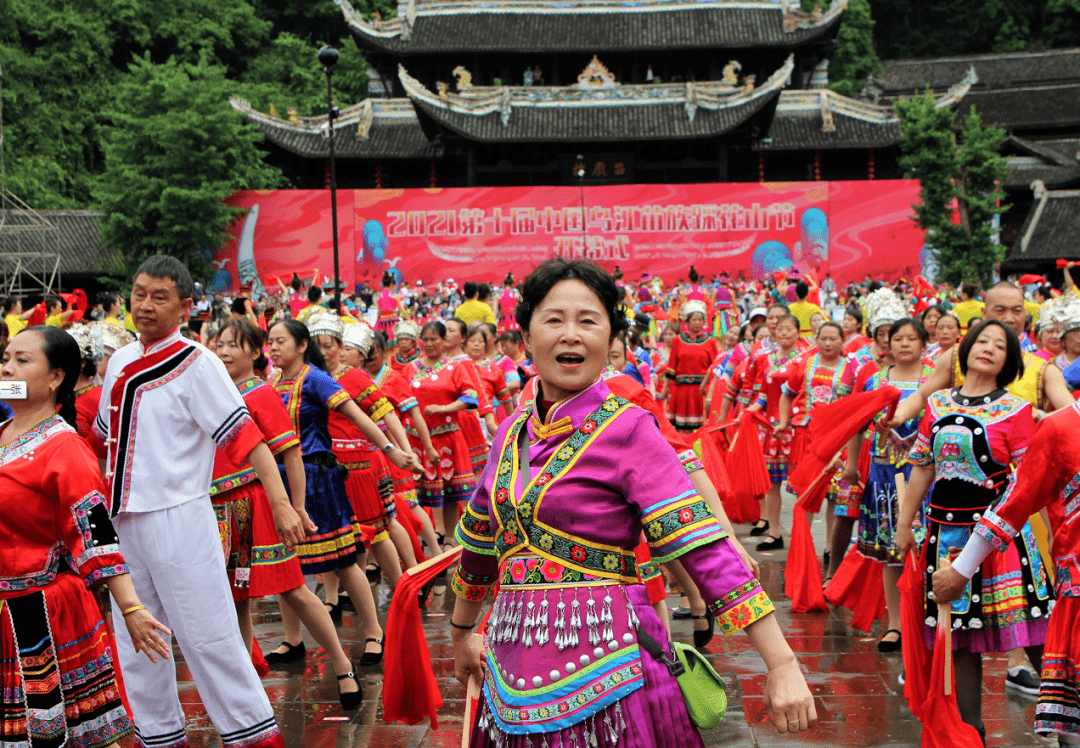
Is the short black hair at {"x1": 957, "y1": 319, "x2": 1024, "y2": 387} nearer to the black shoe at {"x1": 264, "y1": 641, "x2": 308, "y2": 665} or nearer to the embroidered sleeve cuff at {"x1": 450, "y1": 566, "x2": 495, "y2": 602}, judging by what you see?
the embroidered sleeve cuff at {"x1": 450, "y1": 566, "x2": 495, "y2": 602}

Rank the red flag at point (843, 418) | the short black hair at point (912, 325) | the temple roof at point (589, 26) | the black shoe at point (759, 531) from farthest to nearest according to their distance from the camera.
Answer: the temple roof at point (589, 26)
the black shoe at point (759, 531)
the short black hair at point (912, 325)
the red flag at point (843, 418)

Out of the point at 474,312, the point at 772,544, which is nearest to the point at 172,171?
the point at 474,312

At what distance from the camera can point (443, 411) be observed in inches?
280

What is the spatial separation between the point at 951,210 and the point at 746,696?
22773 mm

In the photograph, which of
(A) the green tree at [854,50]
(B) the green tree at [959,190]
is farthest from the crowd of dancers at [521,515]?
(A) the green tree at [854,50]

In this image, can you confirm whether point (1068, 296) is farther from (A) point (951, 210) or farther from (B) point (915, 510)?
(A) point (951, 210)

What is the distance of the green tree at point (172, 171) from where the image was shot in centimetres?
2552

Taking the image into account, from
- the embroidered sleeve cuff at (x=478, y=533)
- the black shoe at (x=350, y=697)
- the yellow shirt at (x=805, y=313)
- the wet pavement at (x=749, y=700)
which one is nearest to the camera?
the embroidered sleeve cuff at (x=478, y=533)

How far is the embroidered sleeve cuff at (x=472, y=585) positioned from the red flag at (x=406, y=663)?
51cm

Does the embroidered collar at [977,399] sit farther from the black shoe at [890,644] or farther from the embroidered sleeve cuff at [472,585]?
the embroidered sleeve cuff at [472,585]

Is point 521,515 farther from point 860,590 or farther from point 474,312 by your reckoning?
point 474,312

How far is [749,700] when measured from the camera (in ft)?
15.3

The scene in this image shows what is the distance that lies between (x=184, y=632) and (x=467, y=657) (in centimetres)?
138

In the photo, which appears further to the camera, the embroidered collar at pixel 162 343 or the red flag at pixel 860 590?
the red flag at pixel 860 590
